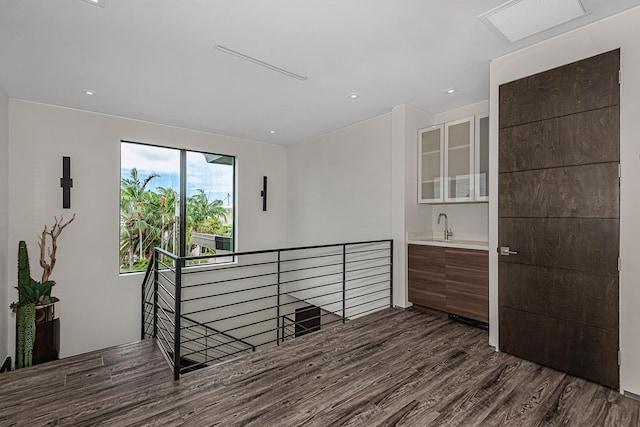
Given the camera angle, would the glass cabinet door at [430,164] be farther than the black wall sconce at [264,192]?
No

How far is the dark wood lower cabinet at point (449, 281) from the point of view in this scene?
3.35m

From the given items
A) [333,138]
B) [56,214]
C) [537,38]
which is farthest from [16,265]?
[537,38]

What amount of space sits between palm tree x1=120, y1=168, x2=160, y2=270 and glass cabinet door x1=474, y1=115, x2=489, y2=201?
15.3ft

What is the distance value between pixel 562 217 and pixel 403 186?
1.81 metres

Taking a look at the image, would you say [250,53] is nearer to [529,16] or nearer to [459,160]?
[529,16]

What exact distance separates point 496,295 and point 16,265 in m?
5.47

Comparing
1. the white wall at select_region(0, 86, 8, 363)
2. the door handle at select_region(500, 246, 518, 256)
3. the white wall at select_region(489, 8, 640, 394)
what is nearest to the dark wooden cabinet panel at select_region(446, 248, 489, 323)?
the door handle at select_region(500, 246, 518, 256)

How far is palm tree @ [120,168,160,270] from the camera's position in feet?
15.2

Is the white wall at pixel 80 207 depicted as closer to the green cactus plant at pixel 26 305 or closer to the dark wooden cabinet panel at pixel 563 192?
the green cactus plant at pixel 26 305

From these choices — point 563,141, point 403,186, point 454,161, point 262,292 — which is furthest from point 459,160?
point 262,292

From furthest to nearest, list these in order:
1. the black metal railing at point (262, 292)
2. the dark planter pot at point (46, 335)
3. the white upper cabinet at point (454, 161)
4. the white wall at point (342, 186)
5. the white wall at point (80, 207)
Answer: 1. the white wall at point (342, 186)
2. the black metal railing at point (262, 292)
3. the white wall at point (80, 207)
4. the white upper cabinet at point (454, 161)
5. the dark planter pot at point (46, 335)

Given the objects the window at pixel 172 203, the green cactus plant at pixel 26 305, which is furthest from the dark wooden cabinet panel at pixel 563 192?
the green cactus plant at pixel 26 305

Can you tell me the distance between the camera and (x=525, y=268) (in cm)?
271

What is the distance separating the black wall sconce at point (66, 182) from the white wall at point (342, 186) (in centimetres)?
349
